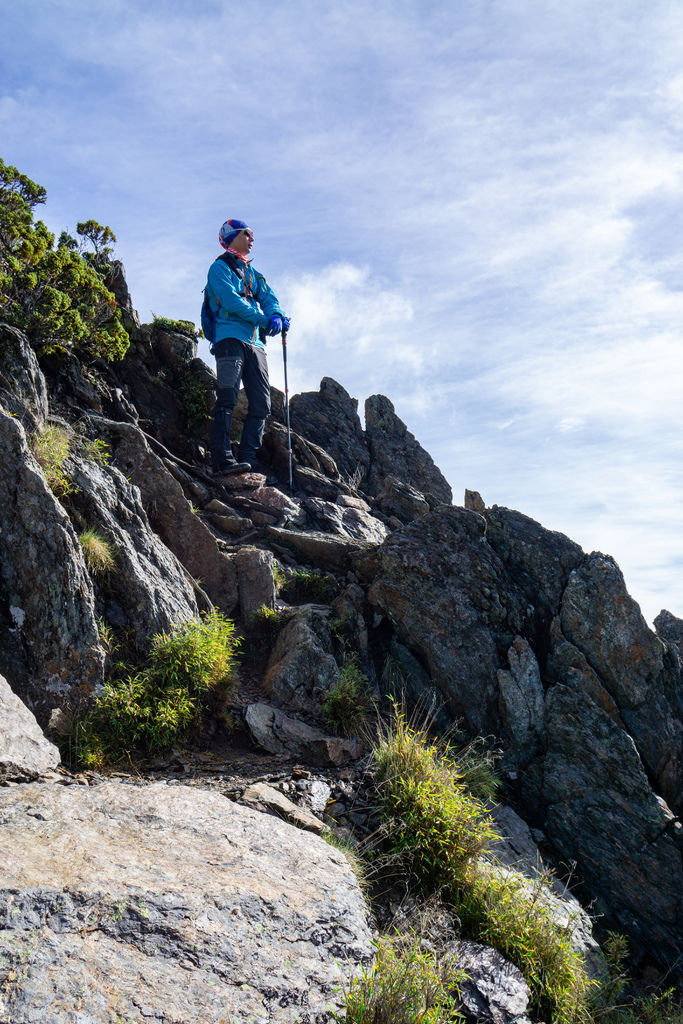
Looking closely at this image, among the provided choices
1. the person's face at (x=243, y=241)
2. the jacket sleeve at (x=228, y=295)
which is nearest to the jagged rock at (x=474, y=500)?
the jacket sleeve at (x=228, y=295)

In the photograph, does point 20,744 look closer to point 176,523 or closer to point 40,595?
point 40,595

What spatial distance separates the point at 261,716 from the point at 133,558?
2.96m

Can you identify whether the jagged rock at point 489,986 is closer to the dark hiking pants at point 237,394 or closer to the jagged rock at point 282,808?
the jagged rock at point 282,808

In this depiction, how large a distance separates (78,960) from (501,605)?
347 inches

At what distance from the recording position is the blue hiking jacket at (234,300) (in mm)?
13984

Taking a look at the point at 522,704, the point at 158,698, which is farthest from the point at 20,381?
the point at 522,704

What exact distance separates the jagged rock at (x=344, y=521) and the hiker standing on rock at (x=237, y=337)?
190 centimetres

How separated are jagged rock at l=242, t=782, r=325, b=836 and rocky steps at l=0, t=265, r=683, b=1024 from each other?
50mm

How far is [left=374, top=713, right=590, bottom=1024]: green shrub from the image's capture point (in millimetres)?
5965

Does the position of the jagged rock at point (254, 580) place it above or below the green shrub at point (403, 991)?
above

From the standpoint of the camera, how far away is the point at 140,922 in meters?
4.17

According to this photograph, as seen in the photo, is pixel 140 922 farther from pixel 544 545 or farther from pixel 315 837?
pixel 544 545

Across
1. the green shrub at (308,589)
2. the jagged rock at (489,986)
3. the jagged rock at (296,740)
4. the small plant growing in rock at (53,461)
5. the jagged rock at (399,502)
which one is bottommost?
the jagged rock at (489,986)

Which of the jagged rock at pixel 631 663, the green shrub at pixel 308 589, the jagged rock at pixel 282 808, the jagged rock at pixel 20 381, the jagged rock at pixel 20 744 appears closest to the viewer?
the jagged rock at pixel 20 744
